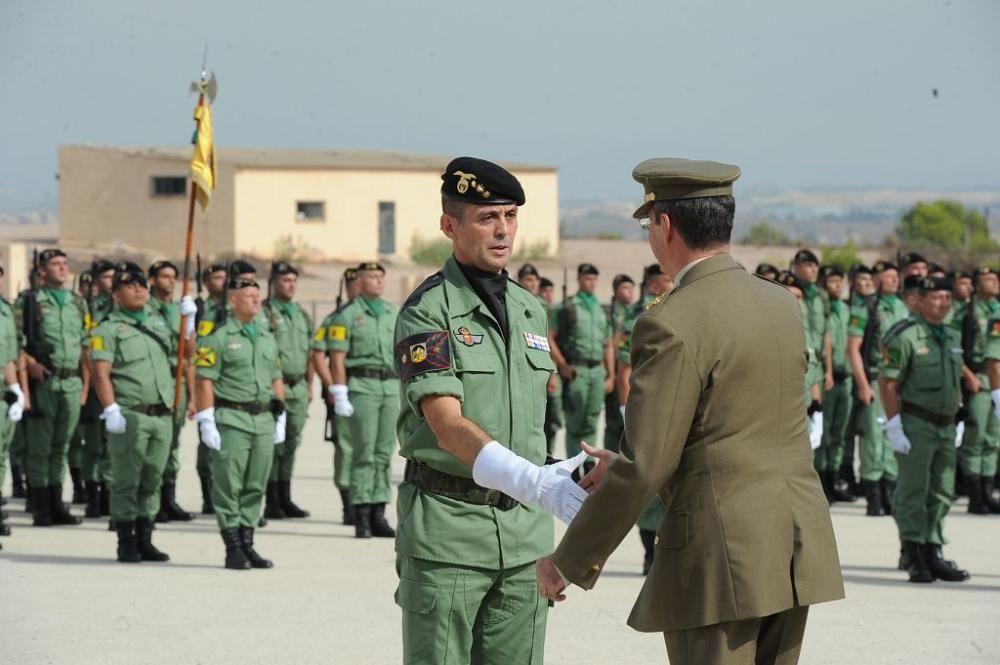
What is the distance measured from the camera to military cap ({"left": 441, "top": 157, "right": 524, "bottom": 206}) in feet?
15.6

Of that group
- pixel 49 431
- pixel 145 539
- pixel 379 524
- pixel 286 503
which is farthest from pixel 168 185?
pixel 145 539

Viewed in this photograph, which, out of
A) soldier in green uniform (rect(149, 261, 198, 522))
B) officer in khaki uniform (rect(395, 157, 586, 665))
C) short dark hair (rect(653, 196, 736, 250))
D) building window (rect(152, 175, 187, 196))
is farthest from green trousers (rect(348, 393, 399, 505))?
building window (rect(152, 175, 187, 196))

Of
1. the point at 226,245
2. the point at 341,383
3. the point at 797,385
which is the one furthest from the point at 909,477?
the point at 226,245

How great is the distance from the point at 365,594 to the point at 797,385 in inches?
221

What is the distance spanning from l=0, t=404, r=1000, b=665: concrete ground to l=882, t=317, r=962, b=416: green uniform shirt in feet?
3.73

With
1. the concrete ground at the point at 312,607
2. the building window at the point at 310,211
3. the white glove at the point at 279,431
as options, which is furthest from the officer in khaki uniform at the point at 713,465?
the building window at the point at 310,211

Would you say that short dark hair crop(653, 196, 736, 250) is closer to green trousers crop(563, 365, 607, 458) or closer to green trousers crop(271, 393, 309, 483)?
green trousers crop(271, 393, 309, 483)

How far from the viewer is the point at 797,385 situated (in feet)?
13.2

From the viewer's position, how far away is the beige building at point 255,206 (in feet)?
137

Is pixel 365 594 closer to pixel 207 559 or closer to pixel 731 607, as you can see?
pixel 207 559

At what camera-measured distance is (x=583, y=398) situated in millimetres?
15164

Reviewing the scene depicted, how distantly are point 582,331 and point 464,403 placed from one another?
1063cm

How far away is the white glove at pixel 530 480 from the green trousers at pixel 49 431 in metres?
8.84

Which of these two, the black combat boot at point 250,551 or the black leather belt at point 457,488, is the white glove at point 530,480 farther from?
the black combat boot at point 250,551
